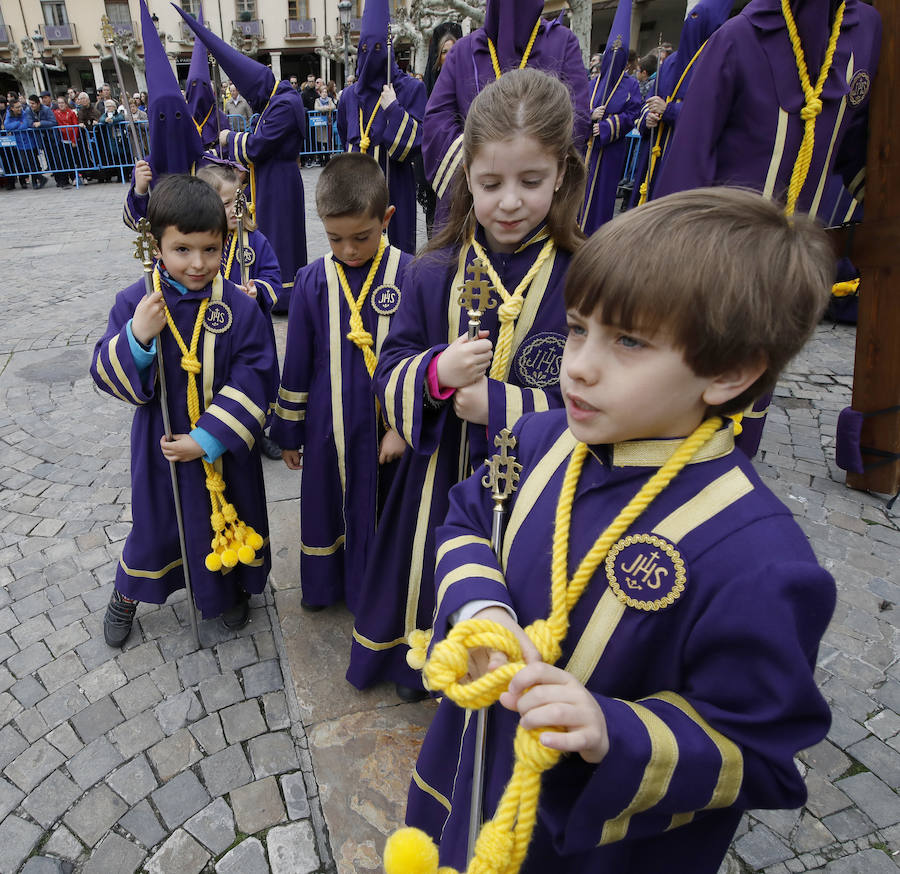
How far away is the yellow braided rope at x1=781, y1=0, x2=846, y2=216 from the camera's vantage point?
2.65 meters

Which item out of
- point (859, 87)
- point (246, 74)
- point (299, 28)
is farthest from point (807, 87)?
point (299, 28)

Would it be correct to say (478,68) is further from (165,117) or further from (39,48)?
(39,48)

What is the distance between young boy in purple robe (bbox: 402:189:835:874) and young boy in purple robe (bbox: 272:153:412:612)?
1.33m

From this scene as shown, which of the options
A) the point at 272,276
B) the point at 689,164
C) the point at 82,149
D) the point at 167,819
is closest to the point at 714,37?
the point at 689,164

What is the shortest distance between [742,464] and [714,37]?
234 cm

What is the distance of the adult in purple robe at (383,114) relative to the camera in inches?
203

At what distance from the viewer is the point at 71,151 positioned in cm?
1648

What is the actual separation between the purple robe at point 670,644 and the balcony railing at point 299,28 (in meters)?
47.7

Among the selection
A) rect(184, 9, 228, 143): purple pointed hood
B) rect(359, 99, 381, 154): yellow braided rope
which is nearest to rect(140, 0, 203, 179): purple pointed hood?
rect(359, 99, 381, 154): yellow braided rope

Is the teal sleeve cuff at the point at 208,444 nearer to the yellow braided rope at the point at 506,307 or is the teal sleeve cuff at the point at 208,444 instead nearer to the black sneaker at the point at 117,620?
the black sneaker at the point at 117,620

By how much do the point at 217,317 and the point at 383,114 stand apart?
3818 mm

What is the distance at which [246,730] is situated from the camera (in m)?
2.34

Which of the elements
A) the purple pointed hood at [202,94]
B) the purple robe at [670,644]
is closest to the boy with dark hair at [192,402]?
the purple robe at [670,644]

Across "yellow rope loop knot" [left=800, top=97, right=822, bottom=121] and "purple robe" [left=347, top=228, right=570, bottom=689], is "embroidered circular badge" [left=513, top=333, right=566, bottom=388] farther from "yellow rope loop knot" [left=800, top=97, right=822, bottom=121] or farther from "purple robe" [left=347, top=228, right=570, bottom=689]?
"yellow rope loop knot" [left=800, top=97, right=822, bottom=121]
